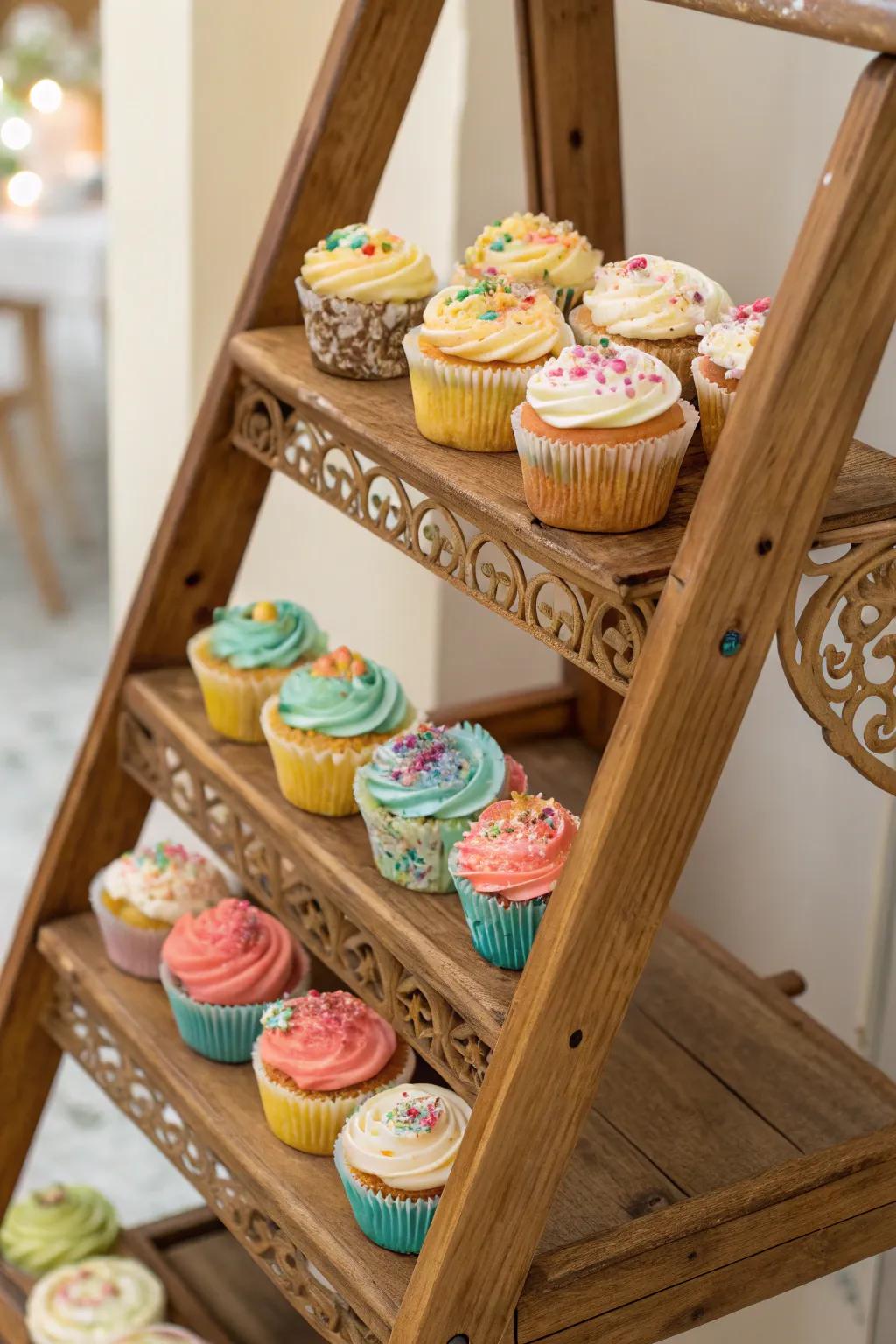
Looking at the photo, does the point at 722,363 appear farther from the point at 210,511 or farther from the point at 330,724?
the point at 210,511

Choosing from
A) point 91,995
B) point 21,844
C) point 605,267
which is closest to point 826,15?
point 605,267

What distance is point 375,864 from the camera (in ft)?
4.42

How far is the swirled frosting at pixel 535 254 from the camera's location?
53.9 inches

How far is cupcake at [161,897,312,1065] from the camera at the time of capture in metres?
1.51

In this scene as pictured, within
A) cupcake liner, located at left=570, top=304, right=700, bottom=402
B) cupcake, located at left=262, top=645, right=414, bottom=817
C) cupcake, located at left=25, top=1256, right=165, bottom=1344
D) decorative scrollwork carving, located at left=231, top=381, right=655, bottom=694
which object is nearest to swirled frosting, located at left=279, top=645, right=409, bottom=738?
cupcake, located at left=262, top=645, right=414, bottom=817

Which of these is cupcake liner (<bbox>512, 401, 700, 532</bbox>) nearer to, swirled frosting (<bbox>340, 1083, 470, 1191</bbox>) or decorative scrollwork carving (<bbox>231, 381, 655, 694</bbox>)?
decorative scrollwork carving (<bbox>231, 381, 655, 694</bbox>)

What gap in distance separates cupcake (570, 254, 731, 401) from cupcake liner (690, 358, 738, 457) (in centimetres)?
6

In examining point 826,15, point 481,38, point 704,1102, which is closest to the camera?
point 826,15

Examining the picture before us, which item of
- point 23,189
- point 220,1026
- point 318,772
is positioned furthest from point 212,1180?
point 23,189

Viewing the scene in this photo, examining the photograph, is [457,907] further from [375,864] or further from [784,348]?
[784,348]

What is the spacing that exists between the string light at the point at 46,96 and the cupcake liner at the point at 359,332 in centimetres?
373

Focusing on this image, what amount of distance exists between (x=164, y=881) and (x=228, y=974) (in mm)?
171

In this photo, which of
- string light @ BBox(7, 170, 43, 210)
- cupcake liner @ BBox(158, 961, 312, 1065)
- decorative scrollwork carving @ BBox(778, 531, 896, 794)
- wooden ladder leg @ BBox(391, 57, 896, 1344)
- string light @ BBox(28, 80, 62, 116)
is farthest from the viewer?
string light @ BBox(28, 80, 62, 116)

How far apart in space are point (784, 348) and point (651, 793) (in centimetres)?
28
